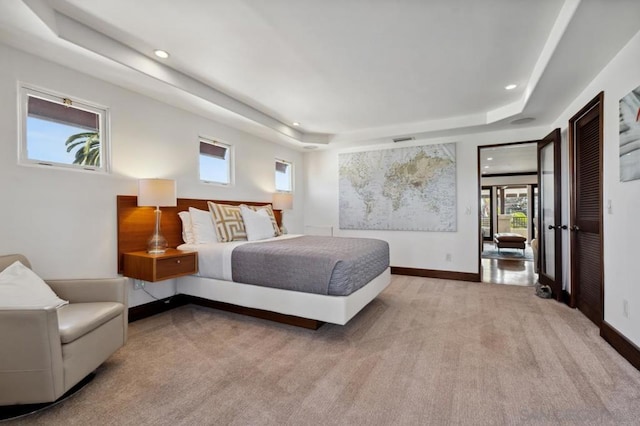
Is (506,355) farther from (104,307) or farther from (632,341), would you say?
(104,307)

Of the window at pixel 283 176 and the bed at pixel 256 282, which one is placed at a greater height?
the window at pixel 283 176

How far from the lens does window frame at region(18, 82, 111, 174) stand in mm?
2422

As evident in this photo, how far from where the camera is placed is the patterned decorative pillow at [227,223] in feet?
12.1

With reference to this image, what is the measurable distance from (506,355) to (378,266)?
141 centimetres

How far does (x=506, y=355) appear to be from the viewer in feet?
7.57

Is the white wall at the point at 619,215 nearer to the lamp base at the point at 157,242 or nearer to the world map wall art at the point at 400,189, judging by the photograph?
the world map wall art at the point at 400,189

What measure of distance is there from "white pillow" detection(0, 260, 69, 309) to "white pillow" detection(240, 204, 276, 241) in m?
2.04

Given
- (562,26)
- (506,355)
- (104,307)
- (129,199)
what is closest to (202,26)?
(129,199)

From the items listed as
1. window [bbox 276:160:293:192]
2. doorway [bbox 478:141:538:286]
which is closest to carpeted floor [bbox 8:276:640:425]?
window [bbox 276:160:293:192]

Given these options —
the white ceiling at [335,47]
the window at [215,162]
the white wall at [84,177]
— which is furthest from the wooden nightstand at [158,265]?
the white ceiling at [335,47]

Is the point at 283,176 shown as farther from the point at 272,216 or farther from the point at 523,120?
the point at 523,120

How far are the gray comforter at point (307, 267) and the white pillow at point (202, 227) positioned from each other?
68 centimetres

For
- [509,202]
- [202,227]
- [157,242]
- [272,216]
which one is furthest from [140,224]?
[509,202]

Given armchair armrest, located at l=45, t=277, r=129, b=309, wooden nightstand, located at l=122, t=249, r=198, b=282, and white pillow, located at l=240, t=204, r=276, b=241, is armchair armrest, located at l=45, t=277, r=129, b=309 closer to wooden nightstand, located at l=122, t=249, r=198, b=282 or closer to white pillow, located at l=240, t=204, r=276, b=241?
wooden nightstand, located at l=122, t=249, r=198, b=282
